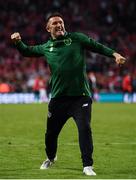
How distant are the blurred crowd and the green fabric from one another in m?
27.9

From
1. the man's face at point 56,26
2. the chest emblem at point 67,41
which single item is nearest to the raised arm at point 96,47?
the chest emblem at point 67,41

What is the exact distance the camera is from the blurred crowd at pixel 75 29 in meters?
39.2

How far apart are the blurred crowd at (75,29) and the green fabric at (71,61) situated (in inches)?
1097

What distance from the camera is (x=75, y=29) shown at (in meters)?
42.8

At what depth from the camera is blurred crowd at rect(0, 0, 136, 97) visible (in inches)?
1542

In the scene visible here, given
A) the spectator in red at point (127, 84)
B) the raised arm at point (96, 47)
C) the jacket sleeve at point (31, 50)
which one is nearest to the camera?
the raised arm at point (96, 47)

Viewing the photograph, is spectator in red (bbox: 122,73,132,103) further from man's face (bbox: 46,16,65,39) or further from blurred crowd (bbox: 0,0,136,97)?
Result: man's face (bbox: 46,16,65,39)

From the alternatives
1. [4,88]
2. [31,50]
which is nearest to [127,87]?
[4,88]

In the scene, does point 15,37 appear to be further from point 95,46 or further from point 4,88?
point 4,88

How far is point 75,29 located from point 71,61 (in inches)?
1333

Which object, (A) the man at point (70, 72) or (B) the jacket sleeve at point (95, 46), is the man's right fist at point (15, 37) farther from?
(B) the jacket sleeve at point (95, 46)

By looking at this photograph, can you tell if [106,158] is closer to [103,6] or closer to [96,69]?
[96,69]

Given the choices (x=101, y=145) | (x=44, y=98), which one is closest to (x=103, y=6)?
(x=44, y=98)

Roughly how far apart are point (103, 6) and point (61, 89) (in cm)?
3611
